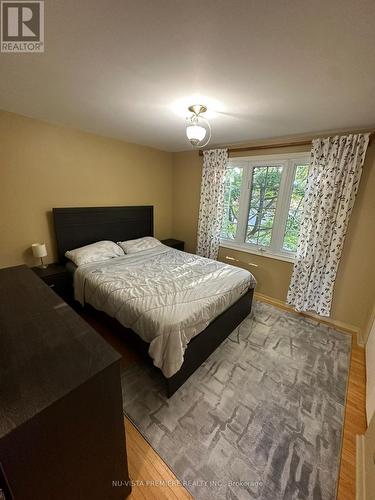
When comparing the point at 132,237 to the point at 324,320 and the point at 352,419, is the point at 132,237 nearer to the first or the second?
the point at 324,320

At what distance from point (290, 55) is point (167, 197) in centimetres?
316

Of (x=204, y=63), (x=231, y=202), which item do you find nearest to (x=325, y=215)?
(x=231, y=202)

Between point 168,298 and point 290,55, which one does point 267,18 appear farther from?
point 168,298

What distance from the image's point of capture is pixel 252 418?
1.52 meters

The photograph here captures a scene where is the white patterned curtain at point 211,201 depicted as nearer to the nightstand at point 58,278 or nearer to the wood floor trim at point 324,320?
the wood floor trim at point 324,320

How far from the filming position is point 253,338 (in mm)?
2344

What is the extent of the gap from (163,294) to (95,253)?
1.36m

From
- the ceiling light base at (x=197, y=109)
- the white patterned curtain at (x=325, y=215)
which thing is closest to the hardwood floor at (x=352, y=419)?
the white patterned curtain at (x=325, y=215)

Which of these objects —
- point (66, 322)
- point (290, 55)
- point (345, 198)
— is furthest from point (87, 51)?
point (345, 198)

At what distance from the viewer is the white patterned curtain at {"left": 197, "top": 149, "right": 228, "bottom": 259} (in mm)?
3293

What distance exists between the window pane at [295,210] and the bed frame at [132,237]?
1006 millimetres

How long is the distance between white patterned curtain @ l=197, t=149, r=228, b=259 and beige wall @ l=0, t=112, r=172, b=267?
3.85 feet

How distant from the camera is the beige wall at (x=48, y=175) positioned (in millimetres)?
2207

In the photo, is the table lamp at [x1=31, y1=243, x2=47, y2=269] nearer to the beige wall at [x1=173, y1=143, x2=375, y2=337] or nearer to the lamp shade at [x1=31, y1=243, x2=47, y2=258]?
the lamp shade at [x1=31, y1=243, x2=47, y2=258]
